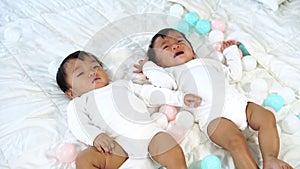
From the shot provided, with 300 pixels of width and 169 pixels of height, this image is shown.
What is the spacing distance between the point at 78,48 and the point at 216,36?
21.0 inches

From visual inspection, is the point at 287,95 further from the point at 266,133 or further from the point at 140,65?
the point at 140,65

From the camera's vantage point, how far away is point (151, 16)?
1576 mm

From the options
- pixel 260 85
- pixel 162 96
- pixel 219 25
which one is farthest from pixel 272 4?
pixel 162 96

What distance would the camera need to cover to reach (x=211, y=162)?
3.07ft

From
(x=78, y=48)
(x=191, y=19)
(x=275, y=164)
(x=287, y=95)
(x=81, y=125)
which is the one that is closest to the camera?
(x=275, y=164)

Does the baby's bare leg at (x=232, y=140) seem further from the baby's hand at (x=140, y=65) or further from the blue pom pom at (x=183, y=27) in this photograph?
the blue pom pom at (x=183, y=27)

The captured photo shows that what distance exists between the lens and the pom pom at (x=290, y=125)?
104 centimetres

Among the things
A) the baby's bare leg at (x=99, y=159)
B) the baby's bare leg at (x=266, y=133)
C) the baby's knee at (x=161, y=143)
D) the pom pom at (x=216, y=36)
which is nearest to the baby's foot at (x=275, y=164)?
the baby's bare leg at (x=266, y=133)

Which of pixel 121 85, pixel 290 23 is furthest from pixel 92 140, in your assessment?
pixel 290 23

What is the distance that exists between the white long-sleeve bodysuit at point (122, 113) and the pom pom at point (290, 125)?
302 millimetres

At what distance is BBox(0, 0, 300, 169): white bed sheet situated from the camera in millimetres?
1022

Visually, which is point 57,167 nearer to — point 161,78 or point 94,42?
point 161,78

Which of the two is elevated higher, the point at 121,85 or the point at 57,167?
the point at 121,85

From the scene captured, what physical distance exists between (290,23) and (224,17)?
266 millimetres
